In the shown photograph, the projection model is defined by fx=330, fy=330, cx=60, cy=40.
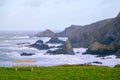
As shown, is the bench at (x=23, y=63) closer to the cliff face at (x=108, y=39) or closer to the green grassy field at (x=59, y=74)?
the green grassy field at (x=59, y=74)

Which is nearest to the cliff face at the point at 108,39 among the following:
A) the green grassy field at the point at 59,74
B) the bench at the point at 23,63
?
the bench at the point at 23,63

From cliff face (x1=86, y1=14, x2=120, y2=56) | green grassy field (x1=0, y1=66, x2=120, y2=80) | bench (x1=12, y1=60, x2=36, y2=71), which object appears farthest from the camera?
cliff face (x1=86, y1=14, x2=120, y2=56)

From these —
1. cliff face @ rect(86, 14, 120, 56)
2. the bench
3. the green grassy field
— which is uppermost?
cliff face @ rect(86, 14, 120, 56)

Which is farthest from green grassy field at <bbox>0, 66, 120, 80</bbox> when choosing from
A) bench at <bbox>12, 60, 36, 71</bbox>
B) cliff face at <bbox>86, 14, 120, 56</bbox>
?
cliff face at <bbox>86, 14, 120, 56</bbox>

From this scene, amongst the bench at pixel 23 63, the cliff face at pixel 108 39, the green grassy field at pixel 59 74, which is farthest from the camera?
the cliff face at pixel 108 39

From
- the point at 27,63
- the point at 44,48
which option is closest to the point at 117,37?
the point at 44,48

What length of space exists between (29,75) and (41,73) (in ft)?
4.30

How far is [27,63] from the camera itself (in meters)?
27.6

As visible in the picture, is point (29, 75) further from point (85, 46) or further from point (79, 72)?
point (85, 46)

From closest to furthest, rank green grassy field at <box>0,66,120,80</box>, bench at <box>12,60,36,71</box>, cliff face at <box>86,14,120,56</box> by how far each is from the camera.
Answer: green grassy field at <box>0,66,120,80</box>, bench at <box>12,60,36,71</box>, cliff face at <box>86,14,120,56</box>

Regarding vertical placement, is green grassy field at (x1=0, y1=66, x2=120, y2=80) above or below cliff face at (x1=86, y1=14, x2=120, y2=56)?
below

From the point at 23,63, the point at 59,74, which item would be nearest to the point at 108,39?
the point at 23,63

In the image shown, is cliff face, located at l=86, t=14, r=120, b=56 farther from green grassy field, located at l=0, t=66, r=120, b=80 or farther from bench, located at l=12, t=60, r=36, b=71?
green grassy field, located at l=0, t=66, r=120, b=80

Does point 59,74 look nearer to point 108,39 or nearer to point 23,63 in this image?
point 23,63
